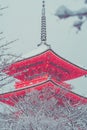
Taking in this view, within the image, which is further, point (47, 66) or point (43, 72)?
point (47, 66)

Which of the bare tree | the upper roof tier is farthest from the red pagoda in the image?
the bare tree

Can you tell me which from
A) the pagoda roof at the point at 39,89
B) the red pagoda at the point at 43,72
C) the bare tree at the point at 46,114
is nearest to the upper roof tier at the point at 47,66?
the red pagoda at the point at 43,72

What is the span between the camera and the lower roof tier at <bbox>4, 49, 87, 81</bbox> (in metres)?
19.0

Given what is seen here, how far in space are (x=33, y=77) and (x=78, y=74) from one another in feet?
9.47

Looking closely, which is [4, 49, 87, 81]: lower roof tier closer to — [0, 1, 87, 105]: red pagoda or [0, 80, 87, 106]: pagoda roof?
[0, 1, 87, 105]: red pagoda

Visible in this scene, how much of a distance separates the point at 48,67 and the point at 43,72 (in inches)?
24.8

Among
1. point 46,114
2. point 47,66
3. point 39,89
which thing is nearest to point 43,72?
point 47,66

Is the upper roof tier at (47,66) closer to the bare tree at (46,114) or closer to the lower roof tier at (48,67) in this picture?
the lower roof tier at (48,67)

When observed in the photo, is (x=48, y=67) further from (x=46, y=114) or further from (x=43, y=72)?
(x=46, y=114)

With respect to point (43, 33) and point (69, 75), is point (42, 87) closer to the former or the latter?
point (69, 75)

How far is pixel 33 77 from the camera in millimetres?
19859

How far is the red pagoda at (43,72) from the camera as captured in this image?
18214 mm

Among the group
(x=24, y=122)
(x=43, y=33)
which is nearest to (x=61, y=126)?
(x=24, y=122)

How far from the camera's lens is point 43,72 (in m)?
19.5
